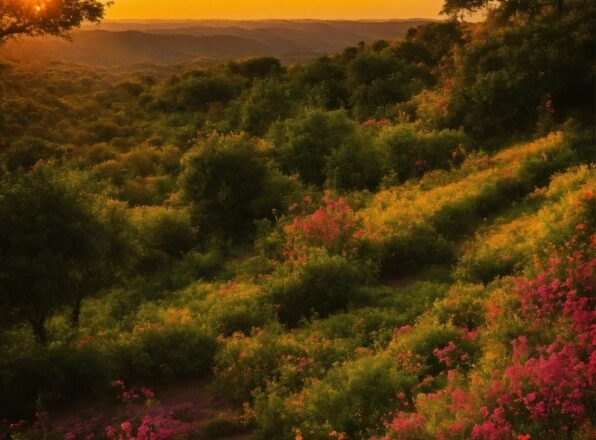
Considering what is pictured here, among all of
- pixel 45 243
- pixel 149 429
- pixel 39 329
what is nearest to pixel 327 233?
pixel 45 243

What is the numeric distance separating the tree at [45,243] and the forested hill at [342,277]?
5 cm

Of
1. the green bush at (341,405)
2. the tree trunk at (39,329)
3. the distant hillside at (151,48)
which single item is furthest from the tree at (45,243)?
the distant hillside at (151,48)

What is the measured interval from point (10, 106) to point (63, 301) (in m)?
35.1

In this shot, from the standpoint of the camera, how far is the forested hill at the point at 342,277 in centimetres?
846

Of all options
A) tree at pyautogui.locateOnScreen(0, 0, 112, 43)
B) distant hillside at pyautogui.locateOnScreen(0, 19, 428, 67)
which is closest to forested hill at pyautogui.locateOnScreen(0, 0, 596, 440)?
tree at pyautogui.locateOnScreen(0, 0, 112, 43)

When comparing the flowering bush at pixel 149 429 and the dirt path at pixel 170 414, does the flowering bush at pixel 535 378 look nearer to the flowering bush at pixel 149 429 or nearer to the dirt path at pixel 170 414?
the dirt path at pixel 170 414

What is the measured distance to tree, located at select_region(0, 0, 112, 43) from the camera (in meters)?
16.9

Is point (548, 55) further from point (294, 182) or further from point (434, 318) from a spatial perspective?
point (434, 318)

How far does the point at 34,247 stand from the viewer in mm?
12109

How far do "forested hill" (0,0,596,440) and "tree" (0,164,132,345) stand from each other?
0.15ft

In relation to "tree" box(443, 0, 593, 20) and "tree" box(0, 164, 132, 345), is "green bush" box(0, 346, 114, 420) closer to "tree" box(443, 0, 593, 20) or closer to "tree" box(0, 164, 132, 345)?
"tree" box(0, 164, 132, 345)

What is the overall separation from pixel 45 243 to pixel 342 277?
640 centimetres

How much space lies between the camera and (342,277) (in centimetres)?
1370

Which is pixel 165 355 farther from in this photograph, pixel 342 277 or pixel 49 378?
pixel 342 277
